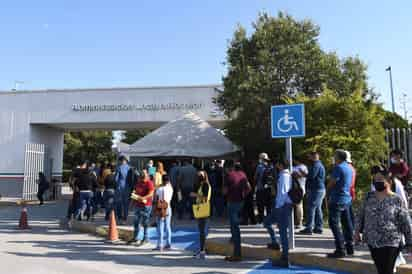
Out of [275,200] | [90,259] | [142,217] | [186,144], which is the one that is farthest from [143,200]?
[186,144]

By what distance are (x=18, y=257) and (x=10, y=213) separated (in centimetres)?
839

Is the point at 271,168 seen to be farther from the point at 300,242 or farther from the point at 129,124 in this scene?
the point at 129,124

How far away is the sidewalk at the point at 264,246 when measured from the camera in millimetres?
6418

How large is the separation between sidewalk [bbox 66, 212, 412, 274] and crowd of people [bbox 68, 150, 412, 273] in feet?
0.66

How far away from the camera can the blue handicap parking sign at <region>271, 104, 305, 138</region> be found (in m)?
7.50

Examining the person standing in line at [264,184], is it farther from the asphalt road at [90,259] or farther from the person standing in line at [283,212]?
the asphalt road at [90,259]

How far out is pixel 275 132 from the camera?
7754 millimetres

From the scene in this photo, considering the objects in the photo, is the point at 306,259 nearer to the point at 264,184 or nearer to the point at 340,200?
the point at 340,200

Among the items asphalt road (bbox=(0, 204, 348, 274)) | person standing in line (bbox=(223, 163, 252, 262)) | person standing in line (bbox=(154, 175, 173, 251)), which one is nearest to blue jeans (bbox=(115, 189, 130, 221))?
asphalt road (bbox=(0, 204, 348, 274))

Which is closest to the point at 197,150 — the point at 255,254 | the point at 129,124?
the point at 255,254

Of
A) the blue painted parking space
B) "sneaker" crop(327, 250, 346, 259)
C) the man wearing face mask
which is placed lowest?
the blue painted parking space

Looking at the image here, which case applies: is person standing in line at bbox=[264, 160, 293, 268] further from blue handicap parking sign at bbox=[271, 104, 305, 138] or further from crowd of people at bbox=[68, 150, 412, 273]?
blue handicap parking sign at bbox=[271, 104, 305, 138]

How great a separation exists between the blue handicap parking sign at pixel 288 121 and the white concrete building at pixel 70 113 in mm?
12181

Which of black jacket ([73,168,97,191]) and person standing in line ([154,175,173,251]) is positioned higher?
black jacket ([73,168,97,191])
